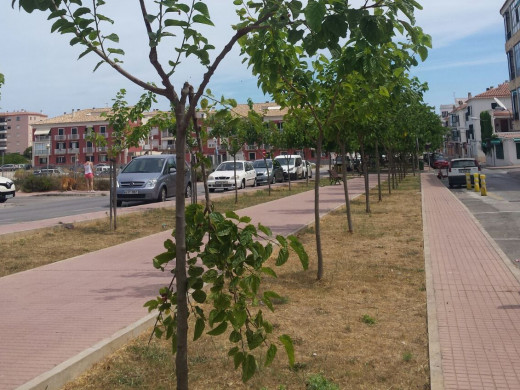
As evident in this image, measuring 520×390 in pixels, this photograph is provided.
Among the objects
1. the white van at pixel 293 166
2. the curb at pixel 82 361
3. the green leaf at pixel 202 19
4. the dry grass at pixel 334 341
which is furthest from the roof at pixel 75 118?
the green leaf at pixel 202 19

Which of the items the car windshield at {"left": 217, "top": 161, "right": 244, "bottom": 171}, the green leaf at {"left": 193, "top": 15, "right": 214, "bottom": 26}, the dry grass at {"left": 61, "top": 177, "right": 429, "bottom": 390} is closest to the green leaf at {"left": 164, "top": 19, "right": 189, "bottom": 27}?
the green leaf at {"left": 193, "top": 15, "right": 214, "bottom": 26}

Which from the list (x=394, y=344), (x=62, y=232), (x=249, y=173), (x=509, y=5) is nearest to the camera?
(x=394, y=344)

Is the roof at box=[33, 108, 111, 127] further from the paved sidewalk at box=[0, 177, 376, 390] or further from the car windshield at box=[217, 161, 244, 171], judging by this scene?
the paved sidewalk at box=[0, 177, 376, 390]

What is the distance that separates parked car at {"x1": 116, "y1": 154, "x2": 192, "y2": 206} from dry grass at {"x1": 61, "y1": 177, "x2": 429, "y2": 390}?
11.3 meters

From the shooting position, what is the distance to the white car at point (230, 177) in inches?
1106

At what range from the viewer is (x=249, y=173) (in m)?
30.5

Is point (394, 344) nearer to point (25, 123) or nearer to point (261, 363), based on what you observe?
point (261, 363)

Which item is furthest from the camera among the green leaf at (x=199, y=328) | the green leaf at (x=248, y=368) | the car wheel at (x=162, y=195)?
the car wheel at (x=162, y=195)

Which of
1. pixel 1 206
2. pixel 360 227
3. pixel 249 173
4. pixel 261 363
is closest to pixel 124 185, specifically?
pixel 1 206

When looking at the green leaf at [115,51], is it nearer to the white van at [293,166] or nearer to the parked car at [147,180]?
the parked car at [147,180]

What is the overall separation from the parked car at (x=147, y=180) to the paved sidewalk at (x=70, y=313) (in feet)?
30.5

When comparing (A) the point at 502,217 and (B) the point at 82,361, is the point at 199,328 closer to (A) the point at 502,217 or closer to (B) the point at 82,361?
(B) the point at 82,361

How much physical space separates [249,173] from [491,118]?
50.9 meters

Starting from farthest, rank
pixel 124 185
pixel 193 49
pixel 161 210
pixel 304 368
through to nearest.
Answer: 1. pixel 124 185
2. pixel 161 210
3. pixel 304 368
4. pixel 193 49
